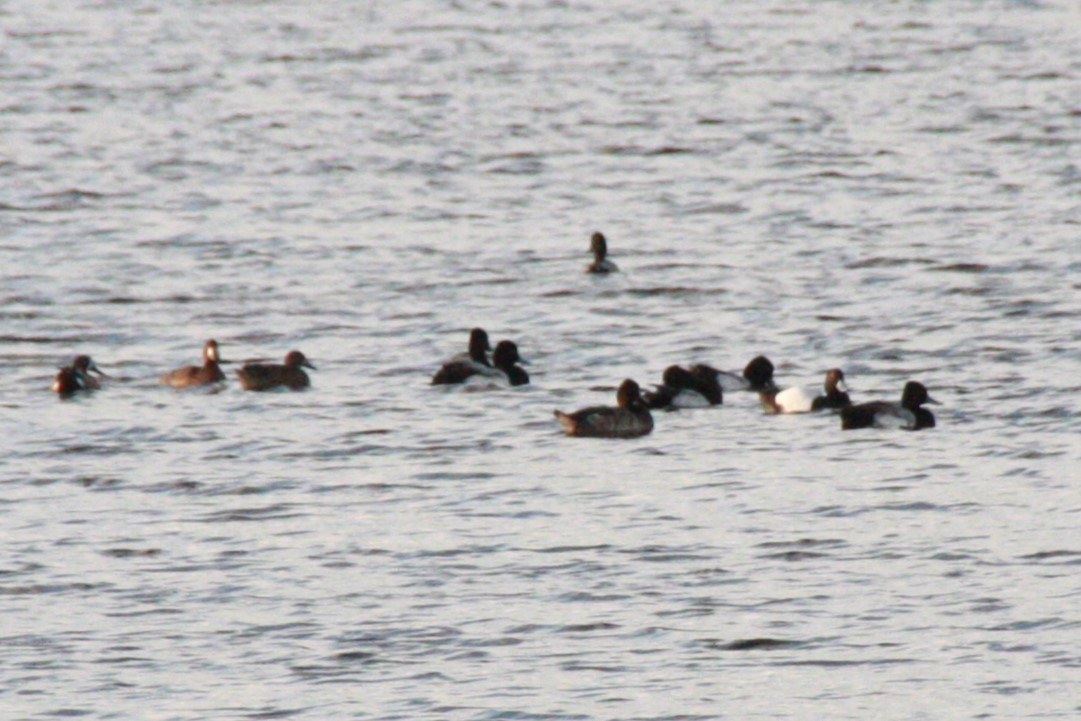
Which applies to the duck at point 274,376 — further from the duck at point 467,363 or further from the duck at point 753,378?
the duck at point 753,378

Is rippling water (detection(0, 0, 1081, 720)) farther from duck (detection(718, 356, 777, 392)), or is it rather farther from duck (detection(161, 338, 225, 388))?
duck (detection(718, 356, 777, 392))

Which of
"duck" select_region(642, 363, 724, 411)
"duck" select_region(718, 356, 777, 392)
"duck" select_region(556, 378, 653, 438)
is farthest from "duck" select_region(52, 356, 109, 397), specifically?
"duck" select_region(718, 356, 777, 392)

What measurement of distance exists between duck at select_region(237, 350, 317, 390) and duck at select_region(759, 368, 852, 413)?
142 inches

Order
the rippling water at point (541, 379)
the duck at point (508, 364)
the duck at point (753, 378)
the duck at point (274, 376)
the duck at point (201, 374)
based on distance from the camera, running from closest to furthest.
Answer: the rippling water at point (541, 379)
the duck at point (753, 378)
the duck at point (274, 376)
the duck at point (201, 374)
the duck at point (508, 364)

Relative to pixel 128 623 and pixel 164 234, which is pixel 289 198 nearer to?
pixel 164 234

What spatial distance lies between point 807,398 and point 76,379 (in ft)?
18.6

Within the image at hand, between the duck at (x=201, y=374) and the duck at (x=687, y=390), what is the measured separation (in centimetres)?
349

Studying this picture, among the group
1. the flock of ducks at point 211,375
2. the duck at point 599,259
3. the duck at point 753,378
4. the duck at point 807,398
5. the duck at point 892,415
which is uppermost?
the duck at point 599,259

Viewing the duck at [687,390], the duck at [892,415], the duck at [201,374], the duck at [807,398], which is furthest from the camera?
the duck at [201,374]

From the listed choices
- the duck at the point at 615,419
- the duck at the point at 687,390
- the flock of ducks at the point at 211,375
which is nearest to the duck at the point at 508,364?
the duck at the point at 687,390

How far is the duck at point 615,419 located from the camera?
56.3ft

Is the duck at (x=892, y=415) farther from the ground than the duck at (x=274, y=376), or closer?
closer

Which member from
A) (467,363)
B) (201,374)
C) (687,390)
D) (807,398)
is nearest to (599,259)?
(467,363)

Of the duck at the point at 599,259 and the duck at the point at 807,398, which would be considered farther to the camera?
the duck at the point at 599,259
